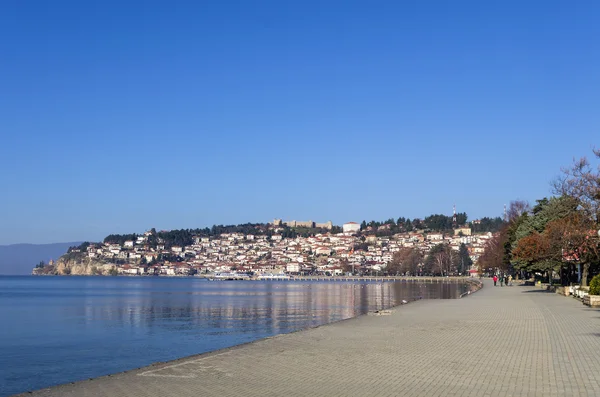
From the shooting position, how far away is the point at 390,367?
1283cm

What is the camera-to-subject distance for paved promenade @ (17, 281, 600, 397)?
10.6 m

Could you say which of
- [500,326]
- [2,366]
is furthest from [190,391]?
[500,326]

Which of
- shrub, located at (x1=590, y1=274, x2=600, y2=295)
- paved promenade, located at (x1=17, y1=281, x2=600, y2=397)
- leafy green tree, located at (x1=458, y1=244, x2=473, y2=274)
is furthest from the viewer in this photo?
leafy green tree, located at (x1=458, y1=244, x2=473, y2=274)

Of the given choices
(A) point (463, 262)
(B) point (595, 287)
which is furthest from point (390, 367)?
(A) point (463, 262)

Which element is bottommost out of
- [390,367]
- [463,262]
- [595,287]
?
[463,262]

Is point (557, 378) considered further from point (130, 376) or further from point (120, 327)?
point (120, 327)

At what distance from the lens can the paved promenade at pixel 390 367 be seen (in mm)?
10609

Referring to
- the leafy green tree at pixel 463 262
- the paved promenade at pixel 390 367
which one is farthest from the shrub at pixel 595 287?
the leafy green tree at pixel 463 262

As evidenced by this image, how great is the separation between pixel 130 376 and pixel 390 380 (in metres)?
4.66

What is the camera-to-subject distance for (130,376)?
12.3 metres

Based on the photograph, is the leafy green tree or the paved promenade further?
the leafy green tree

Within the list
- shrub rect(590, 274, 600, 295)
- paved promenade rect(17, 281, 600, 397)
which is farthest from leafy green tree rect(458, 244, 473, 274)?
paved promenade rect(17, 281, 600, 397)

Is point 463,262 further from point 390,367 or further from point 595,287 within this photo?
point 390,367

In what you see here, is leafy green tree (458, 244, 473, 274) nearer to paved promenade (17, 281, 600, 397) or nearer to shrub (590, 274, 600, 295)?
shrub (590, 274, 600, 295)
